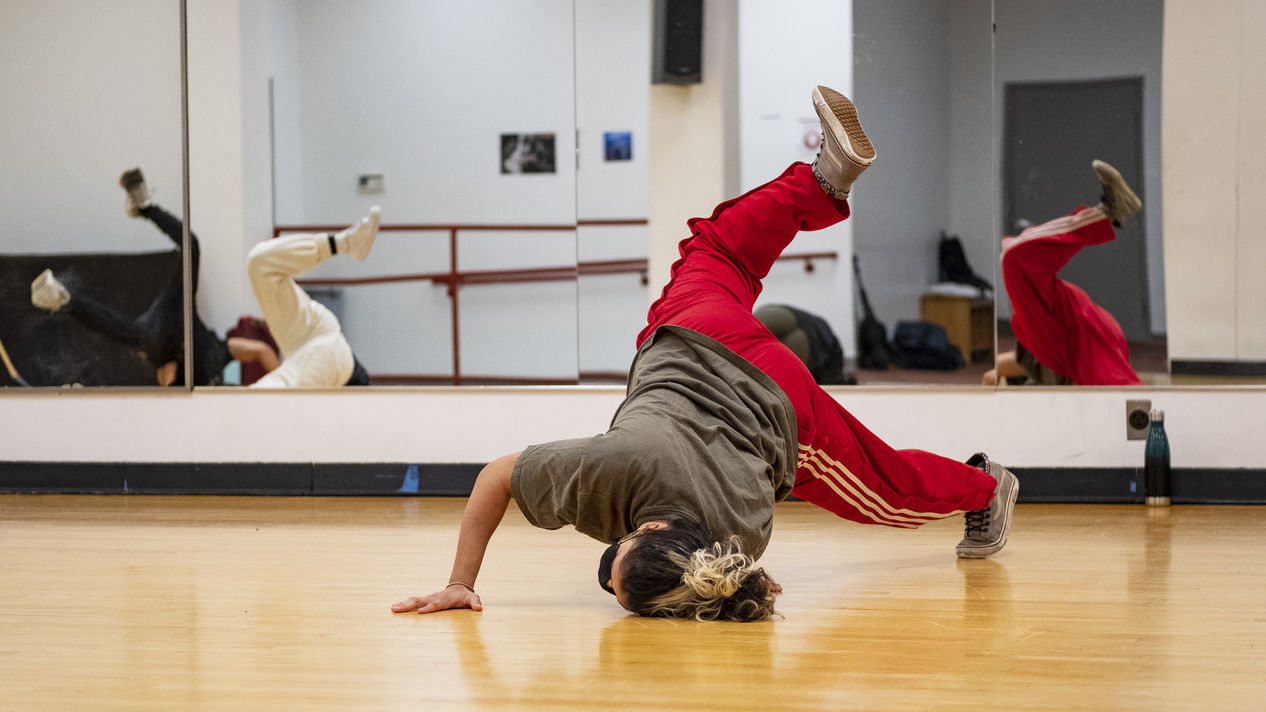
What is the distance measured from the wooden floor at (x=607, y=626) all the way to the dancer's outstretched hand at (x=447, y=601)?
1.1 inches

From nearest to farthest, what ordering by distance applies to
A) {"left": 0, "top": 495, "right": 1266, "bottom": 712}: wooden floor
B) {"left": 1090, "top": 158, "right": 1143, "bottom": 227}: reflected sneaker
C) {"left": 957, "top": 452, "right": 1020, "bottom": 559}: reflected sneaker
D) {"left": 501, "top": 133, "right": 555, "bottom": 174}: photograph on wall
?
{"left": 0, "top": 495, "right": 1266, "bottom": 712}: wooden floor, {"left": 957, "top": 452, "right": 1020, "bottom": 559}: reflected sneaker, {"left": 1090, "top": 158, "right": 1143, "bottom": 227}: reflected sneaker, {"left": 501, "top": 133, "right": 555, "bottom": 174}: photograph on wall

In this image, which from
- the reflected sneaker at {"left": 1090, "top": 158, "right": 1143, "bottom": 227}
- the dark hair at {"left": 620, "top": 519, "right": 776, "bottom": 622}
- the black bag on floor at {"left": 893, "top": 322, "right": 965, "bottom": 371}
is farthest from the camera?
the black bag on floor at {"left": 893, "top": 322, "right": 965, "bottom": 371}

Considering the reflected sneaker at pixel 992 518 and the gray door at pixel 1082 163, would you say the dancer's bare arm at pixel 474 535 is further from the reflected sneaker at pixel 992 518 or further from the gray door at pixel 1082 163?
the gray door at pixel 1082 163

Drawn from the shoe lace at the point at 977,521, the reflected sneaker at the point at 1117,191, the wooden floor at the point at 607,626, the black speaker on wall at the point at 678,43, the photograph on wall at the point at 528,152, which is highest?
the black speaker on wall at the point at 678,43

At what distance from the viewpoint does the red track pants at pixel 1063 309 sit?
15.4ft

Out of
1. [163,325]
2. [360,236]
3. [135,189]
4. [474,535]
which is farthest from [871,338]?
[135,189]

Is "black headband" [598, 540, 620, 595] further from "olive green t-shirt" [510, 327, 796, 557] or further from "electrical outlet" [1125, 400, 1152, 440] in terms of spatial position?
"electrical outlet" [1125, 400, 1152, 440]

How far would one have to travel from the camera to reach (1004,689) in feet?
7.34

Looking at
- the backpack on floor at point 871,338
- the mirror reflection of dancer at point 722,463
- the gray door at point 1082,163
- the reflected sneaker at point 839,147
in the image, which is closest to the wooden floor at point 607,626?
the mirror reflection of dancer at point 722,463

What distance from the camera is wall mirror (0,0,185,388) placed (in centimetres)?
505

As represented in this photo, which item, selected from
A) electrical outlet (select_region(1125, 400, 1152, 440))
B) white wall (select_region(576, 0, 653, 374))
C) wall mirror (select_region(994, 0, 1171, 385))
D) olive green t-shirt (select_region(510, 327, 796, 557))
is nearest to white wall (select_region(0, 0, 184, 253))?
white wall (select_region(576, 0, 653, 374))

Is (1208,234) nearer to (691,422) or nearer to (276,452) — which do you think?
(691,422)

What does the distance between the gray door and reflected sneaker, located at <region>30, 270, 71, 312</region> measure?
394cm

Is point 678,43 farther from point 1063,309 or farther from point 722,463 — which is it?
point 722,463
